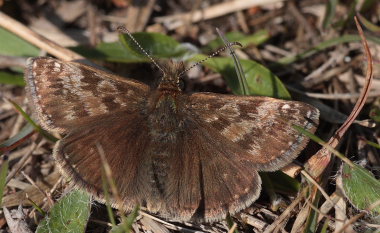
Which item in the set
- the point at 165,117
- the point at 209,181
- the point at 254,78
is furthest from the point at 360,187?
the point at 165,117

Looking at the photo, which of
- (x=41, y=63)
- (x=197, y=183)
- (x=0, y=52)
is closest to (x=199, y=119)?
(x=197, y=183)

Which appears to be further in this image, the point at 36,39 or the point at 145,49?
the point at 145,49

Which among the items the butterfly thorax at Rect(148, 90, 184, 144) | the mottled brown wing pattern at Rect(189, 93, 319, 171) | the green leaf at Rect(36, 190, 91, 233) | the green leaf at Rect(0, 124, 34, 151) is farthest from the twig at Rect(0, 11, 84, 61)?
the mottled brown wing pattern at Rect(189, 93, 319, 171)

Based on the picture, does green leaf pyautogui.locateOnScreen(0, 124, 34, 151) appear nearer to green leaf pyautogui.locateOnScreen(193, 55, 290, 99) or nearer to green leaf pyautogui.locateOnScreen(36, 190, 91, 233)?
green leaf pyautogui.locateOnScreen(36, 190, 91, 233)

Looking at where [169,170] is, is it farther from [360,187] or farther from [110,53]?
[110,53]

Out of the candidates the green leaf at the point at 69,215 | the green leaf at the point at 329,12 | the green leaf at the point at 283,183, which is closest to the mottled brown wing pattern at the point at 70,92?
the green leaf at the point at 69,215
